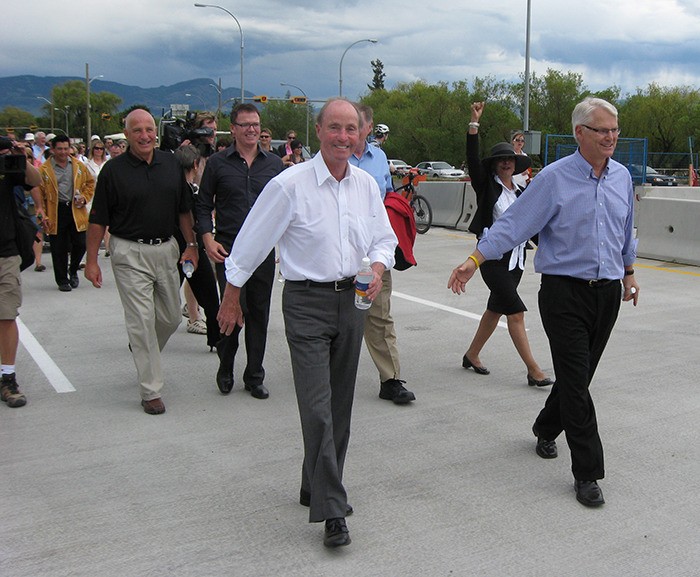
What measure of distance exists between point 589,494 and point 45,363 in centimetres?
474

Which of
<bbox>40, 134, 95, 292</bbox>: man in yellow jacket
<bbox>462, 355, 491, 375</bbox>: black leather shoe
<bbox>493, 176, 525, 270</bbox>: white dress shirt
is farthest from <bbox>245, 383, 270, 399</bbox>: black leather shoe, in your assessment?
<bbox>40, 134, 95, 292</bbox>: man in yellow jacket

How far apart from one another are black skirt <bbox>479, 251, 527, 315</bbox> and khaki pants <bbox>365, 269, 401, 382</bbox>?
30.8 inches

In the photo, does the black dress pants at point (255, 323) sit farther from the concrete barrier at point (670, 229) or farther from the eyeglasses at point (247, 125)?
the concrete barrier at point (670, 229)

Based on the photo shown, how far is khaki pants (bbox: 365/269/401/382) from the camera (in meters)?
5.89

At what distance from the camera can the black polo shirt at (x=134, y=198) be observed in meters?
5.56

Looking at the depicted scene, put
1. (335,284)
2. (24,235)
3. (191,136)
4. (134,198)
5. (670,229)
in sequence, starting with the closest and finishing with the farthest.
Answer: (335,284) → (134,198) → (24,235) → (191,136) → (670,229)

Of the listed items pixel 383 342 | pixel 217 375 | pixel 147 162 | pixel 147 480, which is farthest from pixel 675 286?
pixel 147 480

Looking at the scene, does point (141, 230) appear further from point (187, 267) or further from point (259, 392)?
point (259, 392)

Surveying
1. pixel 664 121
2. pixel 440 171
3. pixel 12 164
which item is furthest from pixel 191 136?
pixel 664 121

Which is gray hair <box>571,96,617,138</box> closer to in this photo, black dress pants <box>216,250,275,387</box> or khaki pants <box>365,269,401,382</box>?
khaki pants <box>365,269,401,382</box>

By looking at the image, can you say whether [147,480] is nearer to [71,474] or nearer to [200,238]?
[71,474]

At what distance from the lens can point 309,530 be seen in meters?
3.83

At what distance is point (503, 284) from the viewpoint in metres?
6.10

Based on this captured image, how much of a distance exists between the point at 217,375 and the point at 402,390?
1.41m
